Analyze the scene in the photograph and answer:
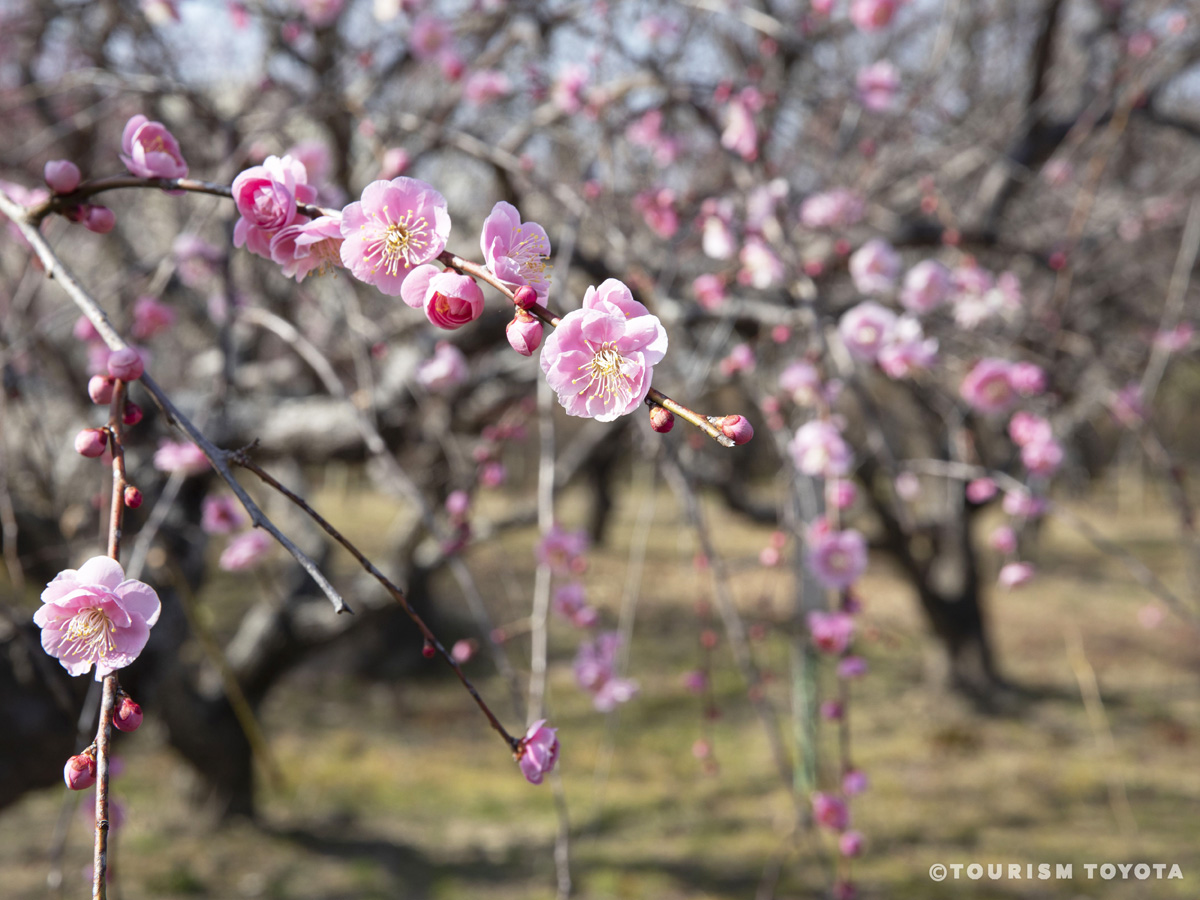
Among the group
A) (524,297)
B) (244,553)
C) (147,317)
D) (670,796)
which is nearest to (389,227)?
(524,297)

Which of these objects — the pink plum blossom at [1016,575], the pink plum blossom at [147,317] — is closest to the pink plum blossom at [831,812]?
the pink plum blossom at [1016,575]

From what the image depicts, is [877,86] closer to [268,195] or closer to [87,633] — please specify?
[268,195]

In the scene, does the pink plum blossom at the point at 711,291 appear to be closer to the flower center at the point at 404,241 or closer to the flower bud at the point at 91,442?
the flower center at the point at 404,241

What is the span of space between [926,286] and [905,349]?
18.1 inches

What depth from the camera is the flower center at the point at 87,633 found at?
2.24ft

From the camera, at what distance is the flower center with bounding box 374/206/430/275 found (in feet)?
2.23

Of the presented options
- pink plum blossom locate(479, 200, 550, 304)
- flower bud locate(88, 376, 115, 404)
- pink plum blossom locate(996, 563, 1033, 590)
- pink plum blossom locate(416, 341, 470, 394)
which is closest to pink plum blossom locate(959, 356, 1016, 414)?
pink plum blossom locate(996, 563, 1033, 590)

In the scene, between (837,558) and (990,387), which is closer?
(837,558)

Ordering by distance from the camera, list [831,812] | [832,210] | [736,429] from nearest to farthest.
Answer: [736,429], [831,812], [832,210]

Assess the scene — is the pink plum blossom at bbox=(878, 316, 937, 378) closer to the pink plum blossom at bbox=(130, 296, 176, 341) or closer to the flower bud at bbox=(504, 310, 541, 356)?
the flower bud at bbox=(504, 310, 541, 356)

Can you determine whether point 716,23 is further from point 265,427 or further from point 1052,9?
point 265,427

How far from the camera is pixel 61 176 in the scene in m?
0.84

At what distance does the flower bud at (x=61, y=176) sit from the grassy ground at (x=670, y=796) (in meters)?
1.01

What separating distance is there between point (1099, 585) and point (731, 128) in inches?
286
